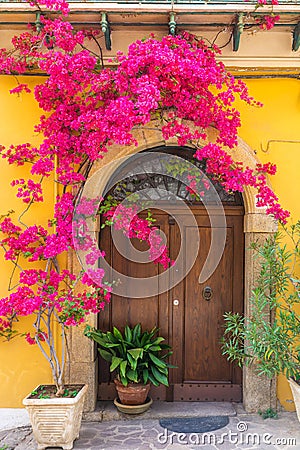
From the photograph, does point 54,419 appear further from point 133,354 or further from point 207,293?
point 207,293

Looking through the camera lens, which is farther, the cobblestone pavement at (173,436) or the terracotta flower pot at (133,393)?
the terracotta flower pot at (133,393)

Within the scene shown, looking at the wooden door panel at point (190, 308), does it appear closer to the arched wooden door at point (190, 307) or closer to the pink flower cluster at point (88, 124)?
the arched wooden door at point (190, 307)

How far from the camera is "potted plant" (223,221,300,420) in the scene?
498 centimetres

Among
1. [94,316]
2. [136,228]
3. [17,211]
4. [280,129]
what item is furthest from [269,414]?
[17,211]

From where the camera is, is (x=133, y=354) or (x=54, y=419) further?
(x=133, y=354)

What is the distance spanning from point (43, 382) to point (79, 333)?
0.66m

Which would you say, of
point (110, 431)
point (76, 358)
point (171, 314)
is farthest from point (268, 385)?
point (76, 358)

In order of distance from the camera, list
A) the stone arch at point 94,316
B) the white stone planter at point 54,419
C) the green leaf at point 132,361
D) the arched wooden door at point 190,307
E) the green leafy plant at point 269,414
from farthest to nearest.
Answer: the arched wooden door at point 190,307
the stone arch at point 94,316
the green leafy plant at point 269,414
the green leaf at point 132,361
the white stone planter at point 54,419

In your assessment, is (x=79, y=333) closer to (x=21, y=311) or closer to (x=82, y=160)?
(x=21, y=311)

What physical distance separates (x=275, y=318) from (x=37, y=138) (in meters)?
3.32

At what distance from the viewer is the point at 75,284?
5.33 metres

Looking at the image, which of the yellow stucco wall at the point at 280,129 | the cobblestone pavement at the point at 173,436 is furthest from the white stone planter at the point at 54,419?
the yellow stucco wall at the point at 280,129

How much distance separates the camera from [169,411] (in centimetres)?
572

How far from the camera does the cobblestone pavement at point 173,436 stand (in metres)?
4.91
